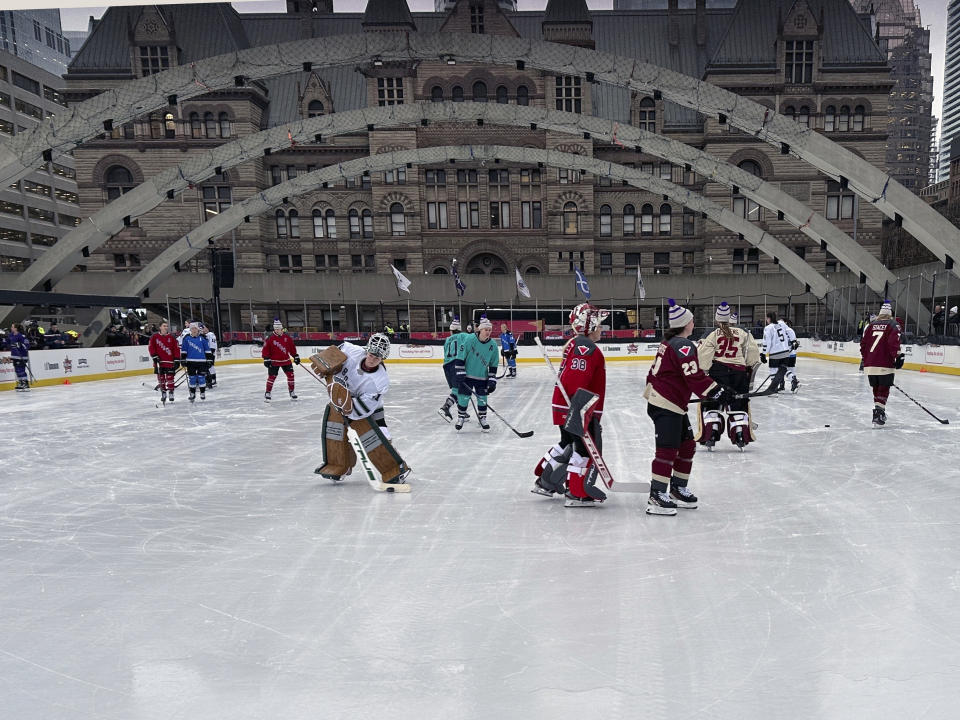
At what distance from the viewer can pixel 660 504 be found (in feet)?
16.0

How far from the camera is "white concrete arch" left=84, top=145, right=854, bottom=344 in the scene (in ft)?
78.0

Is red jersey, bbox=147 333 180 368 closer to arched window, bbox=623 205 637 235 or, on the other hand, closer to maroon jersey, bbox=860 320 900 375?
maroon jersey, bbox=860 320 900 375

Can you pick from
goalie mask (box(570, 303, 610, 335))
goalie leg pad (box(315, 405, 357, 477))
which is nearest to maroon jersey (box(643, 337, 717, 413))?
goalie mask (box(570, 303, 610, 335))

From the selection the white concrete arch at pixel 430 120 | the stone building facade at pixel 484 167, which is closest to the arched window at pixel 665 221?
the stone building facade at pixel 484 167

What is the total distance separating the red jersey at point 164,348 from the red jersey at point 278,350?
2.06 metres

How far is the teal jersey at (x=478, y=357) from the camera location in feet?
28.6

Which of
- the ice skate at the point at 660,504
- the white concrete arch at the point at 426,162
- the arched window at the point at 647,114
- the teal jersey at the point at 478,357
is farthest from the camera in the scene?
the arched window at the point at 647,114

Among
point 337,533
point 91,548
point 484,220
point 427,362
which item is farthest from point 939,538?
point 484,220

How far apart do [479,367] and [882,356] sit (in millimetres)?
6140

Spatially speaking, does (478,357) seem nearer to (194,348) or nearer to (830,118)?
(194,348)

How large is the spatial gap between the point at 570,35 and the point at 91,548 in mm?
43013

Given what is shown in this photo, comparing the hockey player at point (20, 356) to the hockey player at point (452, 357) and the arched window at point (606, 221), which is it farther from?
the arched window at point (606, 221)

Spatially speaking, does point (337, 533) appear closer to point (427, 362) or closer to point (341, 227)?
point (427, 362)

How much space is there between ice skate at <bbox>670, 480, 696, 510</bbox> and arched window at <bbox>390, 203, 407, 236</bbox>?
35.5 metres
